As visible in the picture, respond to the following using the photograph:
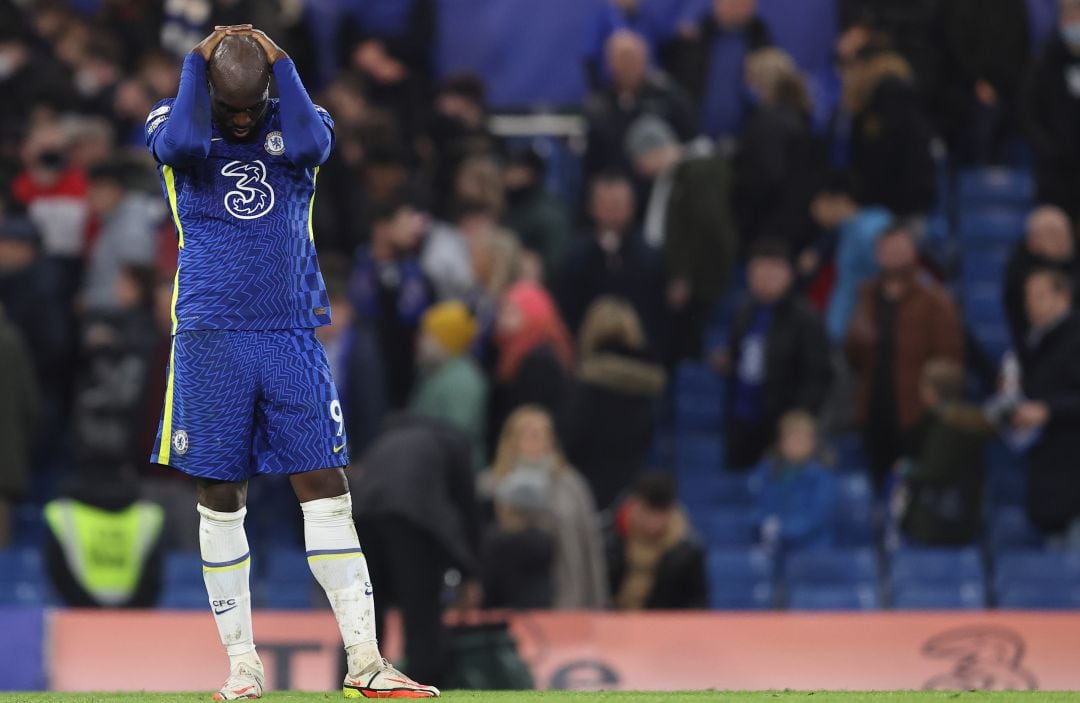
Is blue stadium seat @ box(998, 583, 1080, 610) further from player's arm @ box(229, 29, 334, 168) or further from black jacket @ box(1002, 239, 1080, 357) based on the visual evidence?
player's arm @ box(229, 29, 334, 168)

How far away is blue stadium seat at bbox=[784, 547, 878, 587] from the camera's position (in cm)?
1212

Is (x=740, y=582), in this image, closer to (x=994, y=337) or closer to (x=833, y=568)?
(x=833, y=568)

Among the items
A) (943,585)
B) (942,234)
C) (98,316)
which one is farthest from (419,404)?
(942,234)

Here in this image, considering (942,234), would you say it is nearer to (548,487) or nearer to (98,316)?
(548,487)

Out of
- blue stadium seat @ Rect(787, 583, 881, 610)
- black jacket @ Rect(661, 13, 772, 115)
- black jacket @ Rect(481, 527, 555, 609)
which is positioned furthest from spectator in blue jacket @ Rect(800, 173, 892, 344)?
black jacket @ Rect(481, 527, 555, 609)

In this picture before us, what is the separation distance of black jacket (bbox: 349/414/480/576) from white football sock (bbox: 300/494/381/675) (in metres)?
2.73

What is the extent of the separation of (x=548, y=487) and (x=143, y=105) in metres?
5.51

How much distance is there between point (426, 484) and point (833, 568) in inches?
132

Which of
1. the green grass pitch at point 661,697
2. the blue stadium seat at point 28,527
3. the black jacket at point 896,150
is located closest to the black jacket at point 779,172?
the black jacket at point 896,150

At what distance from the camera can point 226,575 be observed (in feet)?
22.8

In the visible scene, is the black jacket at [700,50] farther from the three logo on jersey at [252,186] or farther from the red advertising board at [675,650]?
the three logo on jersey at [252,186]

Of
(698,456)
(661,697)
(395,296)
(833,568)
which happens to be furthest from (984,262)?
(661,697)

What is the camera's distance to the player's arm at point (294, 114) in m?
6.75

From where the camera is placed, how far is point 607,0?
17.5 metres
